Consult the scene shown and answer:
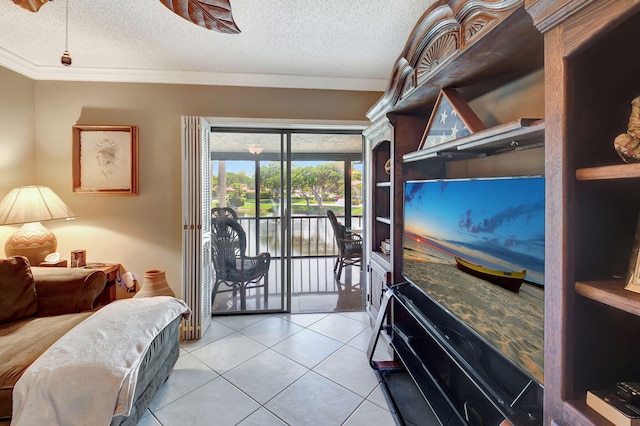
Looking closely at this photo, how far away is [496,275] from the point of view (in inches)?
48.6

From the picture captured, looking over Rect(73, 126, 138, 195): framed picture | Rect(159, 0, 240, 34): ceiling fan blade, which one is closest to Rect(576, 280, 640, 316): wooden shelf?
Rect(159, 0, 240, 34): ceiling fan blade

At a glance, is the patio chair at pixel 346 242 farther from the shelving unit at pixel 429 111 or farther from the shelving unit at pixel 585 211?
the shelving unit at pixel 585 211

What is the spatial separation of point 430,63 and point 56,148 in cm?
335

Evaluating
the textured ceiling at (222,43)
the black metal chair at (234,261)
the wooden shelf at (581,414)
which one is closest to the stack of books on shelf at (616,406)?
the wooden shelf at (581,414)

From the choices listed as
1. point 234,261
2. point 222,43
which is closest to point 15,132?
point 222,43

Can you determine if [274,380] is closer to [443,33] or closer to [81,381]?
[81,381]

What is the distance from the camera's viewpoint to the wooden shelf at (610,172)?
66cm

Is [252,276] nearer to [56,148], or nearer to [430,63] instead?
[56,148]

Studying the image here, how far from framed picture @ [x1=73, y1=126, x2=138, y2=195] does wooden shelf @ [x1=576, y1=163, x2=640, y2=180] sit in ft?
10.5

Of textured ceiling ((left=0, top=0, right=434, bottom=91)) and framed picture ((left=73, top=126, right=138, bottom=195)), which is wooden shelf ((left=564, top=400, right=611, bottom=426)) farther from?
framed picture ((left=73, top=126, right=138, bottom=195))

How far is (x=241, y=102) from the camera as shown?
9.50 ft

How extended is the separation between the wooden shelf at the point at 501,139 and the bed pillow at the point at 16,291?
2.81 m

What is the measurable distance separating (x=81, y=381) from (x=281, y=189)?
2.29 metres

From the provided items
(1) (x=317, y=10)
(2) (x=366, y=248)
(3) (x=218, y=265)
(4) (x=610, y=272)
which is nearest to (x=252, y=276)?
(3) (x=218, y=265)
